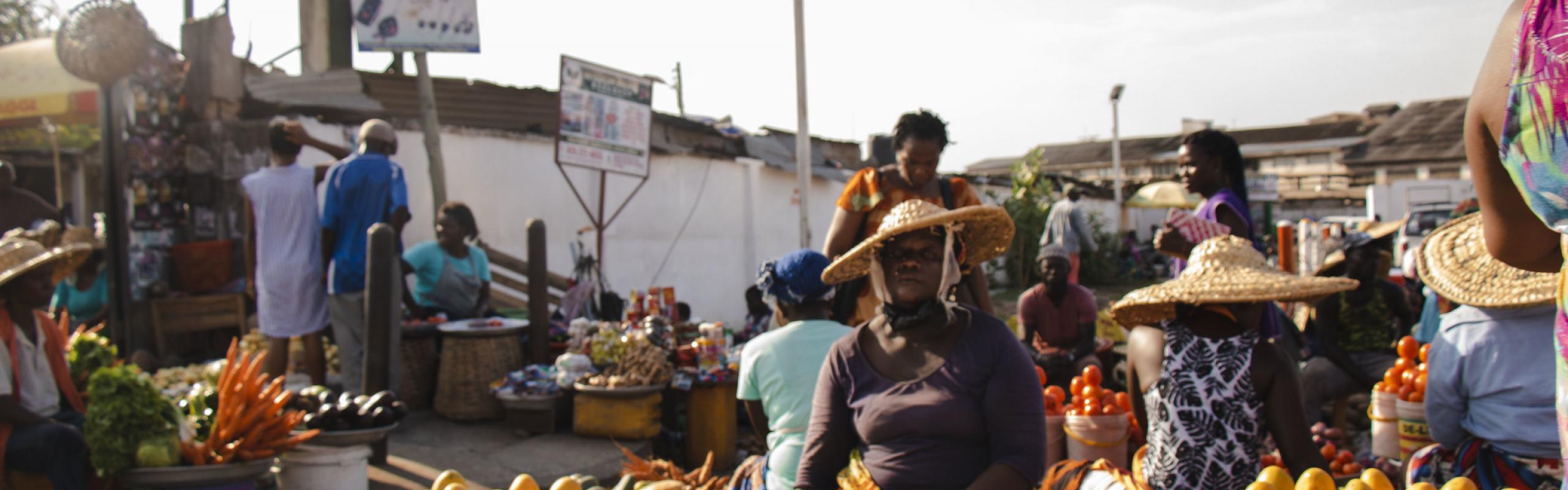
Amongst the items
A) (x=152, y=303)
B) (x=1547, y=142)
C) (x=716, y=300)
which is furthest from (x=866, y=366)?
(x=716, y=300)

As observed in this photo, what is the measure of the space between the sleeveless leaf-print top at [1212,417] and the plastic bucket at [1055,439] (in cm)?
100

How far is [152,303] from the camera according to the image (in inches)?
288

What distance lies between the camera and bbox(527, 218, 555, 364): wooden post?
21.5 feet

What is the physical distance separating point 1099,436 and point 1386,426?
130 cm

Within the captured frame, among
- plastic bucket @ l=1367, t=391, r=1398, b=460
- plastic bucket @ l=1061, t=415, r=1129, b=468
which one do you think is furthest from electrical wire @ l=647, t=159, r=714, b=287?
plastic bucket @ l=1367, t=391, r=1398, b=460

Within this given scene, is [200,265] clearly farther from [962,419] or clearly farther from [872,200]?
[962,419]

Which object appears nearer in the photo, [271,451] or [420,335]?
[271,451]

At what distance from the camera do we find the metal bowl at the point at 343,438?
4.26 metres

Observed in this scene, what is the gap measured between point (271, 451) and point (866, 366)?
251cm

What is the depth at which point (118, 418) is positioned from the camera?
143 inches

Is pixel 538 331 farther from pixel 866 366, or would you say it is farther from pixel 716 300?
pixel 716 300

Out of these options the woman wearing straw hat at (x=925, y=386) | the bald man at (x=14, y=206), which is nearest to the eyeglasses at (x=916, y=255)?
the woman wearing straw hat at (x=925, y=386)

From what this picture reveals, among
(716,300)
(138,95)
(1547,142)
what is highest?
(138,95)

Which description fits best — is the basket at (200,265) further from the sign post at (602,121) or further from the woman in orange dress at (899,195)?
the woman in orange dress at (899,195)
